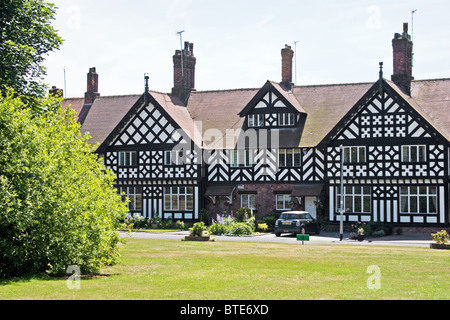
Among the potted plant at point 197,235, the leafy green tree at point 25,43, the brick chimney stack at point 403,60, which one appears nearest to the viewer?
the leafy green tree at point 25,43

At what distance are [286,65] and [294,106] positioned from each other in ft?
17.9

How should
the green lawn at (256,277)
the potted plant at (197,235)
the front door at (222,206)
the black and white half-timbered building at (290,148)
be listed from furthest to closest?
the front door at (222,206)
the black and white half-timbered building at (290,148)
the potted plant at (197,235)
the green lawn at (256,277)

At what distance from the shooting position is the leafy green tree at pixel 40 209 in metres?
19.0

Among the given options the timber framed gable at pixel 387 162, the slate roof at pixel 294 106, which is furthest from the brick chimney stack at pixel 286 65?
the timber framed gable at pixel 387 162

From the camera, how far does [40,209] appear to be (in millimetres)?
19344

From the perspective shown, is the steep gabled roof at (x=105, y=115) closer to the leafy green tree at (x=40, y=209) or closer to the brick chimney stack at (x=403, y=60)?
the brick chimney stack at (x=403, y=60)

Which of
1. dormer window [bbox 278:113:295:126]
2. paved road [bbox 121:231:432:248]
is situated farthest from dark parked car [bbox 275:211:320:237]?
dormer window [bbox 278:113:295:126]

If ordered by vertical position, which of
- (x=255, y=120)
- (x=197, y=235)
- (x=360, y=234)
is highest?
(x=255, y=120)

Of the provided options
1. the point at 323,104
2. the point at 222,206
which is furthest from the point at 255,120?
the point at 222,206

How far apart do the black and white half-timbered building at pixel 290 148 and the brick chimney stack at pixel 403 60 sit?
2.6 inches

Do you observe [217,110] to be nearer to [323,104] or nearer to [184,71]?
[184,71]

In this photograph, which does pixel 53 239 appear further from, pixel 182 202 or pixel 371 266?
pixel 182 202

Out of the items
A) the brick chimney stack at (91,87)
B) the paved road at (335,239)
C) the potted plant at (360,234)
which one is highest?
the brick chimney stack at (91,87)
